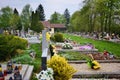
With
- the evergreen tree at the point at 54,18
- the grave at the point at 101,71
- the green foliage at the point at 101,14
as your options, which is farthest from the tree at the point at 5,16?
the grave at the point at 101,71

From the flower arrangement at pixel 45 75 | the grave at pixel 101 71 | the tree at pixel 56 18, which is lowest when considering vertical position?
the grave at pixel 101 71

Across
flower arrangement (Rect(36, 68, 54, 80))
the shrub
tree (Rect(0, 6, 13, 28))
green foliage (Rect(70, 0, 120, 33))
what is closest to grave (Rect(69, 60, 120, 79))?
the shrub

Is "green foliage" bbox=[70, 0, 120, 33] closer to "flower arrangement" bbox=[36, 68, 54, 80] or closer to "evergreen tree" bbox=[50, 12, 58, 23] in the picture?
"flower arrangement" bbox=[36, 68, 54, 80]

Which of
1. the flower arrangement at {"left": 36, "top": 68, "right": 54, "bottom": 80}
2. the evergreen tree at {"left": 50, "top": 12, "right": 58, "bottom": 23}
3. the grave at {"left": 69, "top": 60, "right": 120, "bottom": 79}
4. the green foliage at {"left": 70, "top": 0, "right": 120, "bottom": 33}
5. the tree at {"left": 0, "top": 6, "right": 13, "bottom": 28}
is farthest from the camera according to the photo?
the evergreen tree at {"left": 50, "top": 12, "right": 58, "bottom": 23}

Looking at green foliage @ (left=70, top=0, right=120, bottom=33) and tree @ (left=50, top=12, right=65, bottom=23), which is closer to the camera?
green foliage @ (left=70, top=0, right=120, bottom=33)

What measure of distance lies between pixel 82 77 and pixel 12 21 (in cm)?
8063

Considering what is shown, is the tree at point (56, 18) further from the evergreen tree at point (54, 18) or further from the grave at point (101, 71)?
the grave at point (101, 71)

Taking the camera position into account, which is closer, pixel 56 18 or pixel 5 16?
pixel 5 16

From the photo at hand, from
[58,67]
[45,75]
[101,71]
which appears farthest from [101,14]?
[45,75]

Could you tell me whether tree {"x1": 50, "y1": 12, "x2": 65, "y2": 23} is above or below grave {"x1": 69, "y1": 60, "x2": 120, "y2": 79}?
above

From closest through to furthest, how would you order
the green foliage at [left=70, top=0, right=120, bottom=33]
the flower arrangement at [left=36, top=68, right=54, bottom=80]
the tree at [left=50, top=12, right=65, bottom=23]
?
the flower arrangement at [left=36, top=68, right=54, bottom=80] → the green foliage at [left=70, top=0, right=120, bottom=33] → the tree at [left=50, top=12, right=65, bottom=23]

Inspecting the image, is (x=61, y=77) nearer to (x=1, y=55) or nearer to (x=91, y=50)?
(x=1, y=55)

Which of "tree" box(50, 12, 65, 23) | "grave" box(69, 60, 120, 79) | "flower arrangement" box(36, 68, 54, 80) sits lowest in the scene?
"grave" box(69, 60, 120, 79)

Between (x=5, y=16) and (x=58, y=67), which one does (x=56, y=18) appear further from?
(x=58, y=67)
